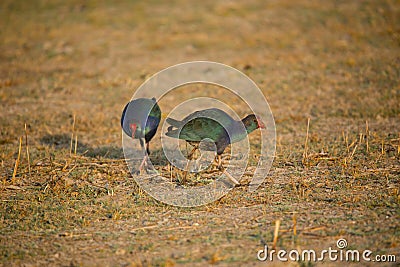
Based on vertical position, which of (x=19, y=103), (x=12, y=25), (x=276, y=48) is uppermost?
(x=12, y=25)

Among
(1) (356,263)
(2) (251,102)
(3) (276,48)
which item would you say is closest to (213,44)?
(3) (276,48)

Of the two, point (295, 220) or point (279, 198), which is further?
point (279, 198)

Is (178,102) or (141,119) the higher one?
(178,102)

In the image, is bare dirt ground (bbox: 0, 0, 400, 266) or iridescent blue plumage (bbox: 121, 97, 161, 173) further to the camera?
iridescent blue plumage (bbox: 121, 97, 161, 173)

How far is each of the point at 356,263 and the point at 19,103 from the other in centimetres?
709

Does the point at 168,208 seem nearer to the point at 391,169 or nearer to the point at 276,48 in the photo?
the point at 391,169

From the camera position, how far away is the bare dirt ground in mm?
4711

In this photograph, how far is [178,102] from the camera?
31.7ft

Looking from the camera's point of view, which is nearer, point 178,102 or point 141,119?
point 141,119

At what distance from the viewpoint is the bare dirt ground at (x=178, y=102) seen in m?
4.71

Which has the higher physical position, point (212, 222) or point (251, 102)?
point (251, 102)

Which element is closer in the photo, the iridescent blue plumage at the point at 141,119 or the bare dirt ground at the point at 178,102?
the bare dirt ground at the point at 178,102

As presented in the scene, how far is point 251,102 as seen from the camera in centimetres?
958

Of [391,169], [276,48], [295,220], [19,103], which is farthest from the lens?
[276,48]
